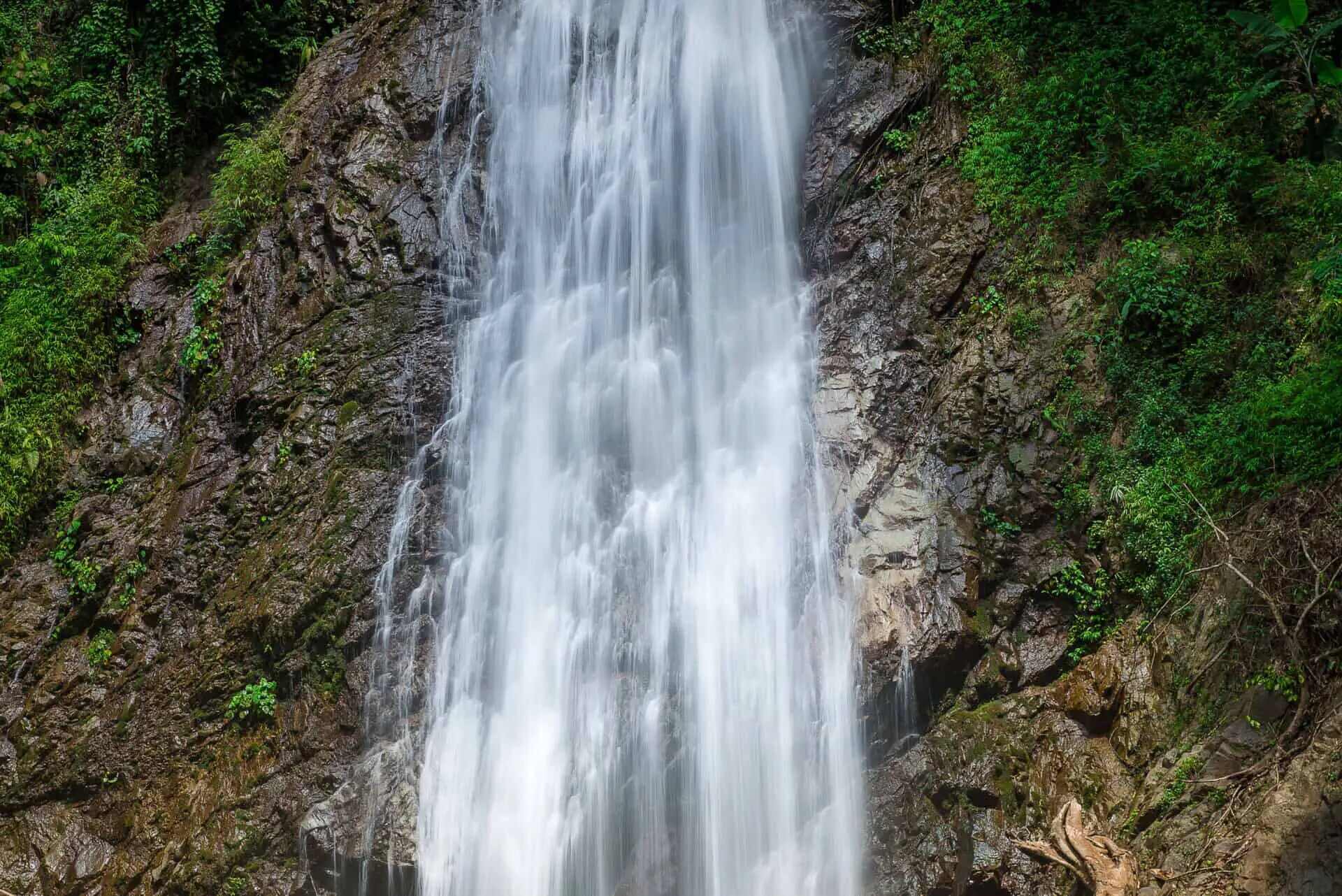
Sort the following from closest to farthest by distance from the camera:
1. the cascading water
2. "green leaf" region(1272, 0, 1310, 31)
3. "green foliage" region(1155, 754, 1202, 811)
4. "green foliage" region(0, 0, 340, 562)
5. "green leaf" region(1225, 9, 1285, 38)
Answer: "green foliage" region(1155, 754, 1202, 811) < "green leaf" region(1272, 0, 1310, 31) < "green leaf" region(1225, 9, 1285, 38) < the cascading water < "green foliage" region(0, 0, 340, 562)

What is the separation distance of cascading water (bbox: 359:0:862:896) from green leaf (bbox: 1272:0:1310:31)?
14.2 ft

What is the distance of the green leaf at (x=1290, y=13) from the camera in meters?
5.84

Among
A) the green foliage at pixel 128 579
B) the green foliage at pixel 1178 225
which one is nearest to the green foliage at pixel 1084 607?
the green foliage at pixel 1178 225

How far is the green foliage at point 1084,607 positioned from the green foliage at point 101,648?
867 centimetres

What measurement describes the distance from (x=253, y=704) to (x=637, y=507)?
3949mm

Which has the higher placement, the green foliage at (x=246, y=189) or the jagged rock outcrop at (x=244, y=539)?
the green foliage at (x=246, y=189)

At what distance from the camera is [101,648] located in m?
9.15

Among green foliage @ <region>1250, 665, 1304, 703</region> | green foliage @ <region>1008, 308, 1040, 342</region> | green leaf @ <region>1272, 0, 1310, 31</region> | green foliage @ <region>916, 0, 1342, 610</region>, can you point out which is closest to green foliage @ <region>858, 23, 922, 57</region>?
green foliage @ <region>916, 0, 1342, 610</region>

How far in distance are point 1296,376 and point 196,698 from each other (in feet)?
30.8

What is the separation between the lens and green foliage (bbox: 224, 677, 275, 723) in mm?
8492

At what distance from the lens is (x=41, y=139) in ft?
42.0

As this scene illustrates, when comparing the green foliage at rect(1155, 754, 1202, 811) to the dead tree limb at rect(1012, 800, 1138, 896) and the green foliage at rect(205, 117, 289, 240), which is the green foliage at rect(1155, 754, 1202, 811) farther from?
the green foliage at rect(205, 117, 289, 240)

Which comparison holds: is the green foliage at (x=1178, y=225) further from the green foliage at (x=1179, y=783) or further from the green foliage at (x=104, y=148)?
the green foliage at (x=104, y=148)

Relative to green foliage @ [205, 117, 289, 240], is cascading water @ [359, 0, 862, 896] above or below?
below
